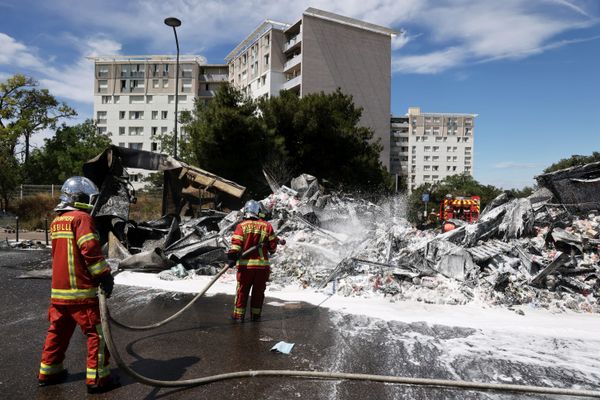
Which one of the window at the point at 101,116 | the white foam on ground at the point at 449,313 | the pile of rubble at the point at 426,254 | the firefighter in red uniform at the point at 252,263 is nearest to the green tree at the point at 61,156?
the window at the point at 101,116

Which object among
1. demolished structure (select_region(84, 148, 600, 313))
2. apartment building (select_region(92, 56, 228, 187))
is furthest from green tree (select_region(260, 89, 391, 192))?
apartment building (select_region(92, 56, 228, 187))

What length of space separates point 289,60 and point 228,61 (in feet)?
63.5

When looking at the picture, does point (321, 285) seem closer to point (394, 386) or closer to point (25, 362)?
point (394, 386)

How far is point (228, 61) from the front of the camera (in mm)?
63188

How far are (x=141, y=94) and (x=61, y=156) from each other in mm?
28108

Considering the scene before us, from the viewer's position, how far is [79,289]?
130 inches

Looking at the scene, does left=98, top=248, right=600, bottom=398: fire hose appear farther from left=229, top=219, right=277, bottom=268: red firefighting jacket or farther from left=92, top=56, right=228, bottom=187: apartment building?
left=92, top=56, right=228, bottom=187: apartment building

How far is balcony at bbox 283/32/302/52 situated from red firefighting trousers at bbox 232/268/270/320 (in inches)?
1684

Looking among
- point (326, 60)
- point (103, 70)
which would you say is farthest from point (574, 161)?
point (103, 70)

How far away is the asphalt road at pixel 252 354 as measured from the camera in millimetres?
3453

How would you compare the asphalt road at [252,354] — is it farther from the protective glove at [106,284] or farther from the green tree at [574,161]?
the green tree at [574,161]

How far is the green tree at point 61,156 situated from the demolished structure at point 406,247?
31.3 metres

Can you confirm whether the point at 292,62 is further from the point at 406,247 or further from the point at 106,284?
the point at 106,284

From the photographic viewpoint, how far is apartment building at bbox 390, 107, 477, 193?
323ft
